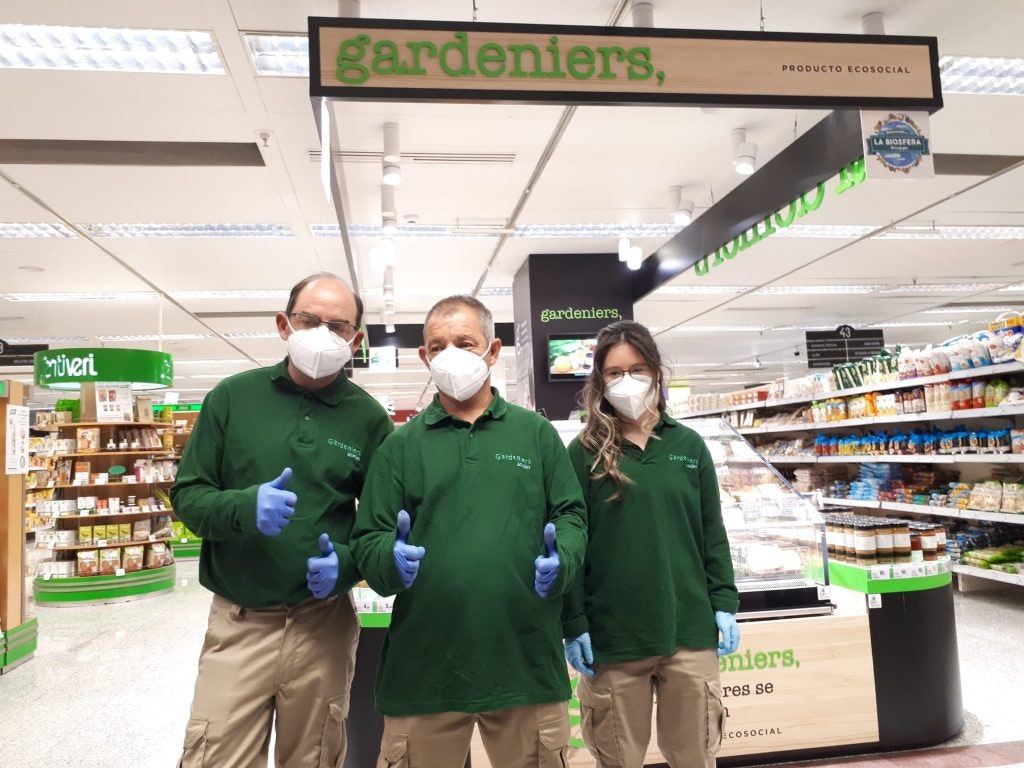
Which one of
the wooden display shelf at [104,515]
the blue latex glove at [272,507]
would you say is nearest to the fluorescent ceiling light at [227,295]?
the wooden display shelf at [104,515]

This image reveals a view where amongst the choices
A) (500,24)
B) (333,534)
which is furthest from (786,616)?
(500,24)

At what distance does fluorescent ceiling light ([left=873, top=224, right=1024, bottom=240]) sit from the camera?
766 centimetres

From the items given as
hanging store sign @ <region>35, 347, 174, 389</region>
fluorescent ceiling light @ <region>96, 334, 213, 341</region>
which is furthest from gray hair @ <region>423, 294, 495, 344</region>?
fluorescent ceiling light @ <region>96, 334, 213, 341</region>

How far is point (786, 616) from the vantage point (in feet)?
11.2

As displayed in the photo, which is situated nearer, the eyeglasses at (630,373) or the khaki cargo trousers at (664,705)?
the khaki cargo trousers at (664,705)

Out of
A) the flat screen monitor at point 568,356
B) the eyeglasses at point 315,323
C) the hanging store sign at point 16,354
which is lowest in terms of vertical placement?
the eyeglasses at point 315,323

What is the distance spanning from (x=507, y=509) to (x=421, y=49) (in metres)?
1.76

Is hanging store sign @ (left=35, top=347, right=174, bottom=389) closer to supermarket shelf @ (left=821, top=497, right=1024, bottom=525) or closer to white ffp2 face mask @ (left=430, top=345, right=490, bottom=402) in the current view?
supermarket shelf @ (left=821, top=497, right=1024, bottom=525)

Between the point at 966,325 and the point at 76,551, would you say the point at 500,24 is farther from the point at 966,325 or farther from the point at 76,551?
the point at 966,325

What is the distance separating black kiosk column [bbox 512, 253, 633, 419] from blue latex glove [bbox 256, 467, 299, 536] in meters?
6.54

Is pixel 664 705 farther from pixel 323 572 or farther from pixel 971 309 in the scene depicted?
pixel 971 309

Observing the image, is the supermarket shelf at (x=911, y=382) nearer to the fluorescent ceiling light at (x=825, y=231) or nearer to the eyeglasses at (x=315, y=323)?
the fluorescent ceiling light at (x=825, y=231)

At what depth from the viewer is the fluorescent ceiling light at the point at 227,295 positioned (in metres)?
9.37

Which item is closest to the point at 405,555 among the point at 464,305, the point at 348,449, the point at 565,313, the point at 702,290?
the point at 348,449
